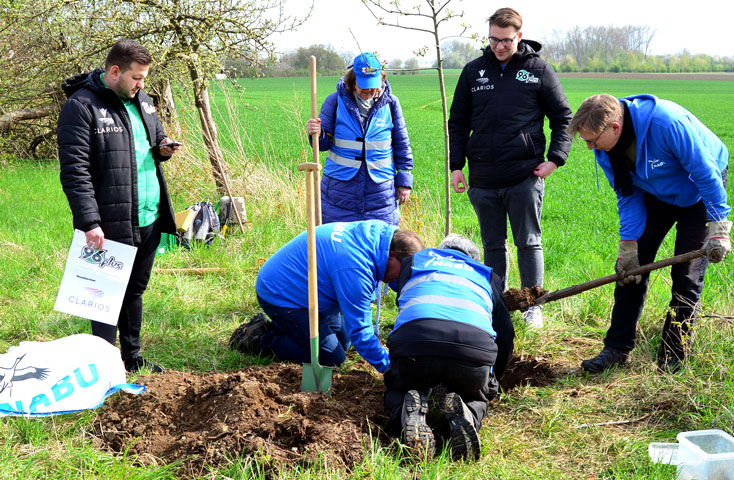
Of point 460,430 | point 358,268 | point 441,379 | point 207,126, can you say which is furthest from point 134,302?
point 207,126

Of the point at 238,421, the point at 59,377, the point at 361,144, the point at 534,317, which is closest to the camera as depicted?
the point at 238,421

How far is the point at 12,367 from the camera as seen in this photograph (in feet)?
10.9

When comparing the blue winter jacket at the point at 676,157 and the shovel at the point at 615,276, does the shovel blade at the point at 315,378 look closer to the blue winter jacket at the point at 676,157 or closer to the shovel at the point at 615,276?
the shovel at the point at 615,276

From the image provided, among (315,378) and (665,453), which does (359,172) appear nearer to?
(315,378)

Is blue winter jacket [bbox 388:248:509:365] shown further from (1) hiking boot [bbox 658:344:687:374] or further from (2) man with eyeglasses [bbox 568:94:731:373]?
(1) hiking boot [bbox 658:344:687:374]

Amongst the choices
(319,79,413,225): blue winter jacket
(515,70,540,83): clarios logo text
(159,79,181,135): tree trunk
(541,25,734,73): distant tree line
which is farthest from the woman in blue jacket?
(541,25,734,73): distant tree line

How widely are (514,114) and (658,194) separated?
46.5 inches

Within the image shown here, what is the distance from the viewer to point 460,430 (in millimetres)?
2889

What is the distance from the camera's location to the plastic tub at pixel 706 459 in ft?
8.87

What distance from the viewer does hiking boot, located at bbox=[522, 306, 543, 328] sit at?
14.9 ft

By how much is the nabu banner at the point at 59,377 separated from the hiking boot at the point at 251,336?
38.5 inches

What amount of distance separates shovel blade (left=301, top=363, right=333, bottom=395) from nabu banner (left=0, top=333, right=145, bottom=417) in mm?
869

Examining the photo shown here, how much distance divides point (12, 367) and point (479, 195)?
323 cm

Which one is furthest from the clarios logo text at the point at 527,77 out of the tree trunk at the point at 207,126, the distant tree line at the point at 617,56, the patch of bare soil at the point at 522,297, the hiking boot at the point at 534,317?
the distant tree line at the point at 617,56
